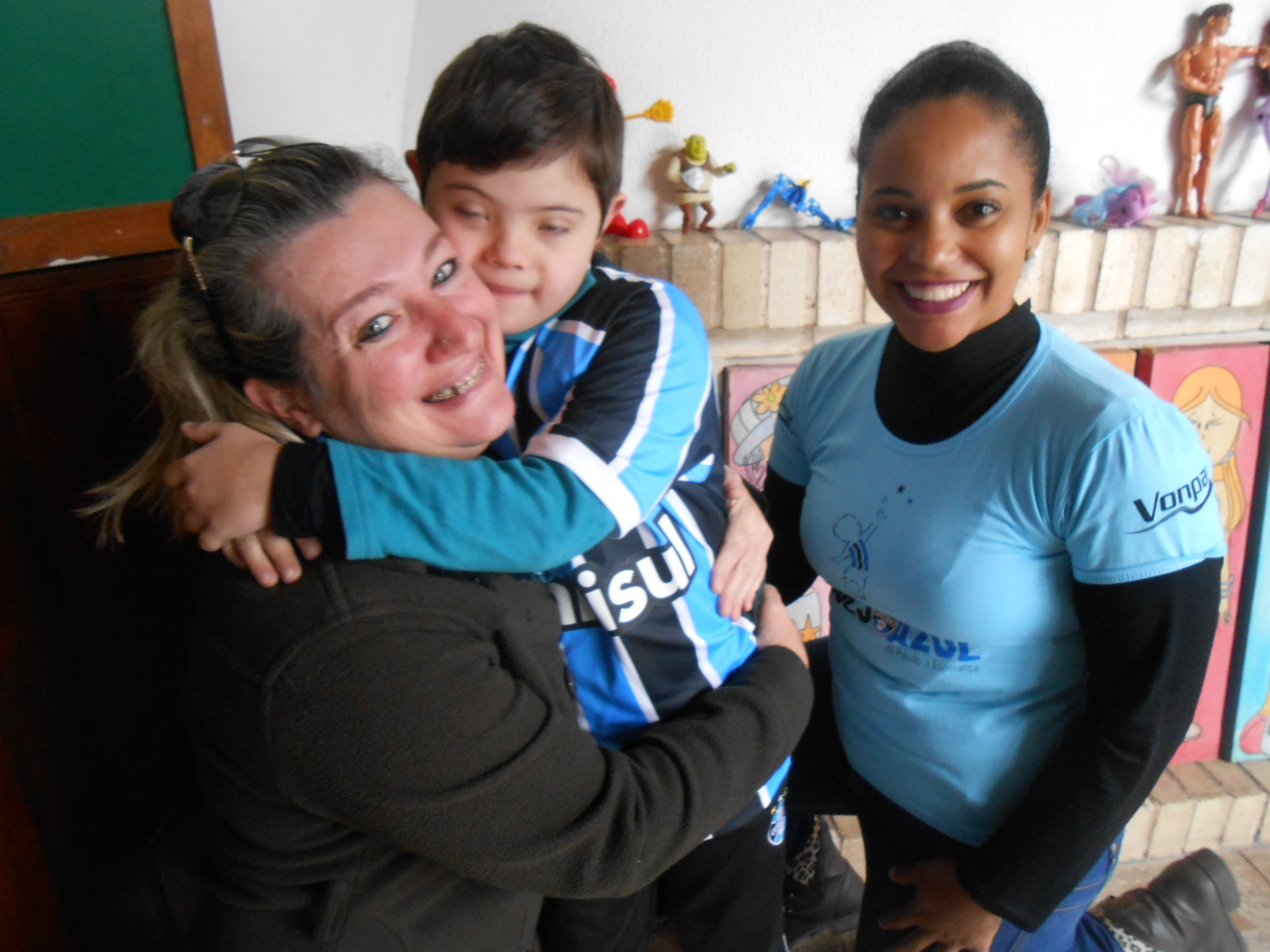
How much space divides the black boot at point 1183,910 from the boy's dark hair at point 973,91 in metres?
1.48

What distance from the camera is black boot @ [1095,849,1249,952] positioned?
1.65 meters

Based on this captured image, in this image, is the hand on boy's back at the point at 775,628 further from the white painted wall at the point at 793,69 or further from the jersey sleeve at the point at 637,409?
the white painted wall at the point at 793,69

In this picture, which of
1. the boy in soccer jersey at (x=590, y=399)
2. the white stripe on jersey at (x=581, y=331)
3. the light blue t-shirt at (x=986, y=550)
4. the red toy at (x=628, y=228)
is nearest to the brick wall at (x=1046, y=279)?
the red toy at (x=628, y=228)

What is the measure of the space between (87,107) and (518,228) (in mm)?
531

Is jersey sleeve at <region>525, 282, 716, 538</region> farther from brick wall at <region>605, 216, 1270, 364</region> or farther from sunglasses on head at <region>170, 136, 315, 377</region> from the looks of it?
brick wall at <region>605, 216, 1270, 364</region>

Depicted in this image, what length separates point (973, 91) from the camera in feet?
3.34


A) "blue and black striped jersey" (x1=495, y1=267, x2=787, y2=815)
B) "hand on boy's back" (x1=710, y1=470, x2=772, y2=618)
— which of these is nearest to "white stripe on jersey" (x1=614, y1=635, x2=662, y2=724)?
"blue and black striped jersey" (x1=495, y1=267, x2=787, y2=815)

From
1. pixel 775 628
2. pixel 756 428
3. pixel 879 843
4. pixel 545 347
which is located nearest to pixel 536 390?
pixel 545 347

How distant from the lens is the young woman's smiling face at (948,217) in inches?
40.2

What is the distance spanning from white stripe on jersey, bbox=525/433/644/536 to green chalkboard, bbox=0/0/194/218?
64 centimetres

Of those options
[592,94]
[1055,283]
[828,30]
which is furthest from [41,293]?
[1055,283]

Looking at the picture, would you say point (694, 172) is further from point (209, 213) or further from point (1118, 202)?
point (209, 213)

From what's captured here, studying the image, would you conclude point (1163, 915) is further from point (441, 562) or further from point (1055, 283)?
point (441, 562)

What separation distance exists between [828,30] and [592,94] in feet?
3.82
